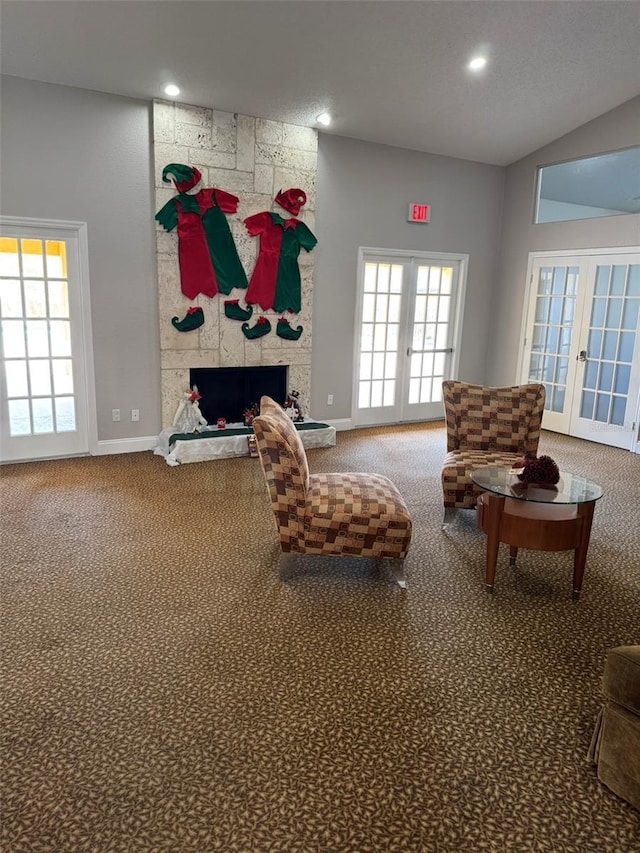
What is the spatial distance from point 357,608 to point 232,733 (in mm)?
1005

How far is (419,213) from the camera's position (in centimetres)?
655

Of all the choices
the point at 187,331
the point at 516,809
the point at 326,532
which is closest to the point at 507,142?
the point at 187,331

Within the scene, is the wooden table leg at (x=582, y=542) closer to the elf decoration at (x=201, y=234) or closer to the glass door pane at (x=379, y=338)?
the elf decoration at (x=201, y=234)

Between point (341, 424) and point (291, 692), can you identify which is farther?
point (341, 424)

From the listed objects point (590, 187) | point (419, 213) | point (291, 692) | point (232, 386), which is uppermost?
point (590, 187)

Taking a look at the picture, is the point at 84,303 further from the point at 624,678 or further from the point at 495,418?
the point at 624,678

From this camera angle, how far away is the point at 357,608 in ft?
9.58

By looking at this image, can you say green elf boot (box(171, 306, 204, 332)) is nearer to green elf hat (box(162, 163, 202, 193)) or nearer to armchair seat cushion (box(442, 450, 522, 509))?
green elf hat (box(162, 163, 202, 193))

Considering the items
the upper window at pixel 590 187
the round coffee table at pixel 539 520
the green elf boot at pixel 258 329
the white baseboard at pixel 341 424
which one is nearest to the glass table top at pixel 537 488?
the round coffee table at pixel 539 520

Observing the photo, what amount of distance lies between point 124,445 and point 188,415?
2.15 ft

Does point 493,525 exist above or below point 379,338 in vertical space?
below

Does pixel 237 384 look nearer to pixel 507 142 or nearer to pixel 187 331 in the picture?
pixel 187 331

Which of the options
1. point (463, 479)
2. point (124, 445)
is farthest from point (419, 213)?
point (124, 445)

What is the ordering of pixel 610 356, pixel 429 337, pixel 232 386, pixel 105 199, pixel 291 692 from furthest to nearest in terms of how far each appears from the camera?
1. pixel 429 337
2. pixel 610 356
3. pixel 232 386
4. pixel 105 199
5. pixel 291 692
